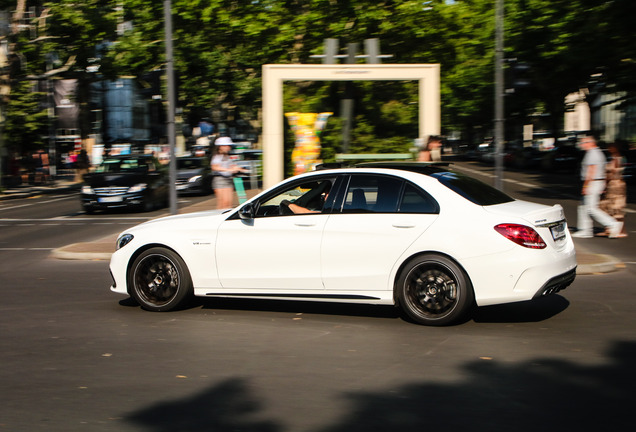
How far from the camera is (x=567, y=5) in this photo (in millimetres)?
28062

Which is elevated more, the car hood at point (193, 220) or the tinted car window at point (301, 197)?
the tinted car window at point (301, 197)

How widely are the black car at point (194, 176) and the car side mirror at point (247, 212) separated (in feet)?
66.8

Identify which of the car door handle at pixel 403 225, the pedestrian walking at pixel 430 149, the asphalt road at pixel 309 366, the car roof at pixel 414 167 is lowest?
the asphalt road at pixel 309 366

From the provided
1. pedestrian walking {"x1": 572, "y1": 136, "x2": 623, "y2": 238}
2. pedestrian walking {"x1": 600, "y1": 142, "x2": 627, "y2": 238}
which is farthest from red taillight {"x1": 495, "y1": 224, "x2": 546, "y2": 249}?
pedestrian walking {"x1": 600, "y1": 142, "x2": 627, "y2": 238}

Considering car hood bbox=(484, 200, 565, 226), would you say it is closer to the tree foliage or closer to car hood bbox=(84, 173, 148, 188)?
the tree foliage

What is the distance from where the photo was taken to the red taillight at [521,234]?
6.95 m

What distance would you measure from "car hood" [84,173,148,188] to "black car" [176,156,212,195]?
17.4 ft

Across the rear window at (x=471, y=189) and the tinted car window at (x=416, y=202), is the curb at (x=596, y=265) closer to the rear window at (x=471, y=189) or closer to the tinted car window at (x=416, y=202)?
the rear window at (x=471, y=189)

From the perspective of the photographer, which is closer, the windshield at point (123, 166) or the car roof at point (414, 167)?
the car roof at point (414, 167)

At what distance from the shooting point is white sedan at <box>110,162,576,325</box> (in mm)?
7004

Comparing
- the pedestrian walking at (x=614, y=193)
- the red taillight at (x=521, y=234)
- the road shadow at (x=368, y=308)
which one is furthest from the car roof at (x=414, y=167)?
the pedestrian walking at (x=614, y=193)

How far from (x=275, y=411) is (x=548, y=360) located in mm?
2246

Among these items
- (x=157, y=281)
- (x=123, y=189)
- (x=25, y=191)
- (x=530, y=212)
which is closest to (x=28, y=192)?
(x=25, y=191)

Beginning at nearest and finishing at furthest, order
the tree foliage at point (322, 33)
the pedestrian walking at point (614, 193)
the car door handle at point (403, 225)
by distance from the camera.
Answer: the car door handle at point (403, 225), the pedestrian walking at point (614, 193), the tree foliage at point (322, 33)
